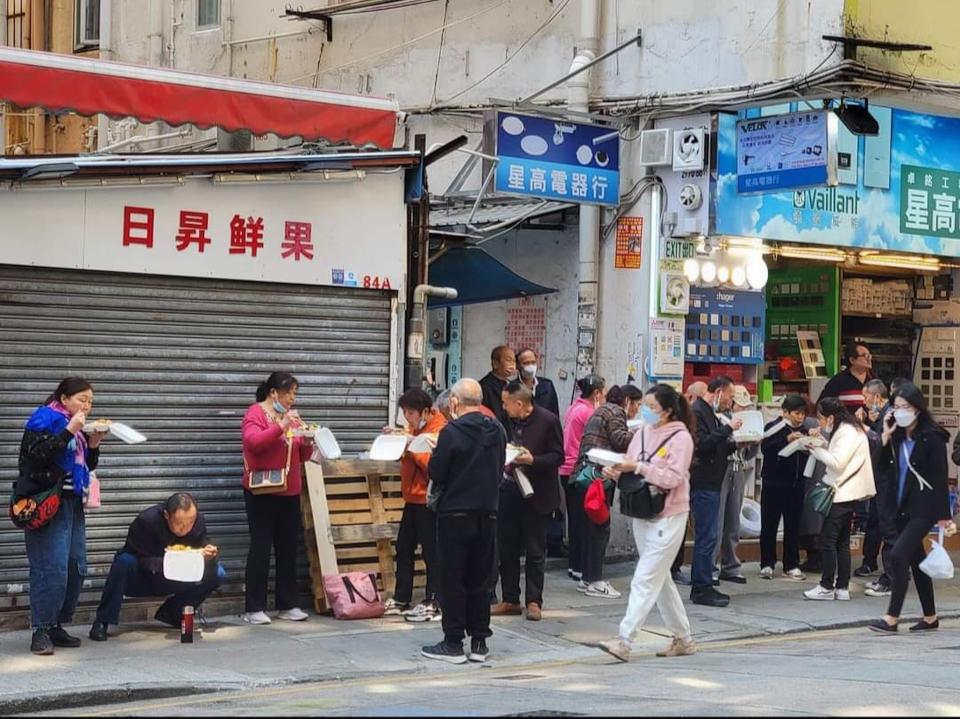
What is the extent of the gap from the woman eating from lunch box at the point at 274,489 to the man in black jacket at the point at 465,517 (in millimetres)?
1562

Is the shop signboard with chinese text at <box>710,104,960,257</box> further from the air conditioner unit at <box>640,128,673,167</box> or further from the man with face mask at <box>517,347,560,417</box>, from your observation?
the man with face mask at <box>517,347,560,417</box>

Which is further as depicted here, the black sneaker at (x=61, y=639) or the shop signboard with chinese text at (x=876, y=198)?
the shop signboard with chinese text at (x=876, y=198)

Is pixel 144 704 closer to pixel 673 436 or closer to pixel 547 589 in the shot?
pixel 673 436

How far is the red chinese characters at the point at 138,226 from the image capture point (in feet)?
37.5

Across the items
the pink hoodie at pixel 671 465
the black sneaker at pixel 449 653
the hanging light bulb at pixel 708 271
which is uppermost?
the hanging light bulb at pixel 708 271

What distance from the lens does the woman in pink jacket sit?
1376cm

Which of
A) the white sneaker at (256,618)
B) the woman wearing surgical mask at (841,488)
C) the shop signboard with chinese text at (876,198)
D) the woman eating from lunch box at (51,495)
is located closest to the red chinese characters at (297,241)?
the woman eating from lunch box at (51,495)

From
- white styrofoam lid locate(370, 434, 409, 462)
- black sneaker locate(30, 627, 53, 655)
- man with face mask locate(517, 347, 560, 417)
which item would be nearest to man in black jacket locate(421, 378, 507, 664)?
white styrofoam lid locate(370, 434, 409, 462)

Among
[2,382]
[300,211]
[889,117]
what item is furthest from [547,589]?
[889,117]

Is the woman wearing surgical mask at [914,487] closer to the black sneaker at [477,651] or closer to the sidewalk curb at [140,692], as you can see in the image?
the black sneaker at [477,651]

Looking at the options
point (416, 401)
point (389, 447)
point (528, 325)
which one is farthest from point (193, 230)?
point (528, 325)

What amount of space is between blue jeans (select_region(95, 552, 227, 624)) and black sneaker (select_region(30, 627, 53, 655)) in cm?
63

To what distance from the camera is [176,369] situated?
11.8 meters

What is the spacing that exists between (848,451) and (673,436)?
3.72 metres
